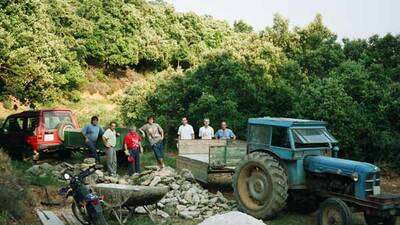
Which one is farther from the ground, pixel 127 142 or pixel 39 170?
pixel 127 142

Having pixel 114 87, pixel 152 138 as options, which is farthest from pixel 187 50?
pixel 152 138

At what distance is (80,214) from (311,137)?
210 inches

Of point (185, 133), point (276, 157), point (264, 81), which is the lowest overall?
point (276, 157)

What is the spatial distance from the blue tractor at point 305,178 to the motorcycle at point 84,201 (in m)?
3.42

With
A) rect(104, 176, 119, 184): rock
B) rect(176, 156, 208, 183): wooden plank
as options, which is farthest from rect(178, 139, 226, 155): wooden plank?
rect(104, 176, 119, 184): rock

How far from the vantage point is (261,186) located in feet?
32.3

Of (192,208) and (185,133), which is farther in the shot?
(185,133)

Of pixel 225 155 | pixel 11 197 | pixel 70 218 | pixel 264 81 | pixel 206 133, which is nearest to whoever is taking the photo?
pixel 11 197

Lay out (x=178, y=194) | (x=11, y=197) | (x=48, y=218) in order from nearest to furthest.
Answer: (x=11, y=197)
(x=48, y=218)
(x=178, y=194)

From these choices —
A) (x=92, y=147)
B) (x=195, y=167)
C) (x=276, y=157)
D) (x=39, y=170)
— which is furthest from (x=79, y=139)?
(x=276, y=157)

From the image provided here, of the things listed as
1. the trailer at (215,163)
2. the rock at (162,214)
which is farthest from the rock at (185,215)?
the trailer at (215,163)

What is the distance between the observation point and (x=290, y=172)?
9672 millimetres

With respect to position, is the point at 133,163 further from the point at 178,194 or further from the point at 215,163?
the point at 215,163

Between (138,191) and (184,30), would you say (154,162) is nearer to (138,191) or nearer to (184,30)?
(138,191)
